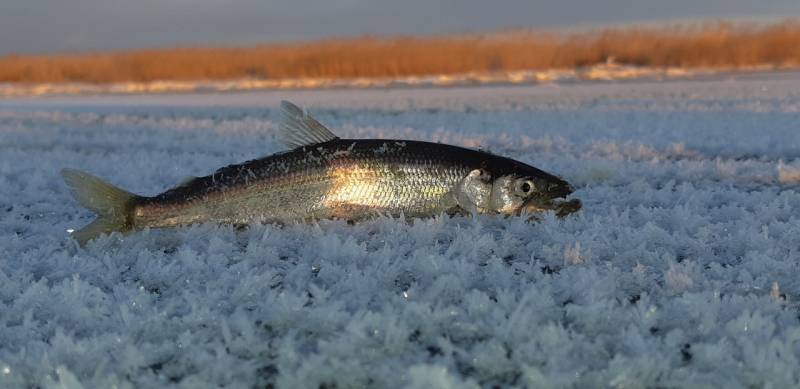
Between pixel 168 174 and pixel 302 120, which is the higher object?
pixel 302 120

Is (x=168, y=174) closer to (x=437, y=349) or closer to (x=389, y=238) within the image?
(x=389, y=238)

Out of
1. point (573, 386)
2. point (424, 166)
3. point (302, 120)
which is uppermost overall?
point (302, 120)

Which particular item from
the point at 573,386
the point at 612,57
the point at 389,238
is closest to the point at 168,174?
the point at 389,238

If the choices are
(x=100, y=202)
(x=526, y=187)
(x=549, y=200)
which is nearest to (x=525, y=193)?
(x=526, y=187)

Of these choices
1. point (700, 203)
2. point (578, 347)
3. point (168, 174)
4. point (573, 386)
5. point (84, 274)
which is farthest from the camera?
point (168, 174)

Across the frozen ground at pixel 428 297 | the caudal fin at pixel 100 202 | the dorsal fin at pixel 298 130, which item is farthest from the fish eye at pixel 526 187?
the caudal fin at pixel 100 202

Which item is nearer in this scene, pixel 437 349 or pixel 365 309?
pixel 437 349

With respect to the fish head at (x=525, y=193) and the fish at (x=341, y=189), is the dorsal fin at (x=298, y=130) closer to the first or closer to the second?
the fish at (x=341, y=189)

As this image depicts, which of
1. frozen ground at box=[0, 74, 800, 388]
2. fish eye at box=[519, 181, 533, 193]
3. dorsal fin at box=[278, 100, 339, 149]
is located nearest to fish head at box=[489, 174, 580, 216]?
fish eye at box=[519, 181, 533, 193]
